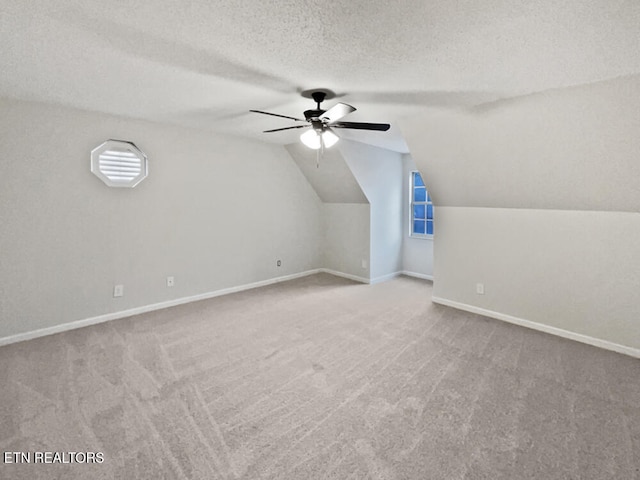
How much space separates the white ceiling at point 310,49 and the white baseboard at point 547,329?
7.46 feet

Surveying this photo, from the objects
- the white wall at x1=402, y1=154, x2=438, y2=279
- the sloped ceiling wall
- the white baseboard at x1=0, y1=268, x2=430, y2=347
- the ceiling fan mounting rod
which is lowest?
the white baseboard at x1=0, y1=268, x2=430, y2=347

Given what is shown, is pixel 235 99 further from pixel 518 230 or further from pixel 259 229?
pixel 518 230

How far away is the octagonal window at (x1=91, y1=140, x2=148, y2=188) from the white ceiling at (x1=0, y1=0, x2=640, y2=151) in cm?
58

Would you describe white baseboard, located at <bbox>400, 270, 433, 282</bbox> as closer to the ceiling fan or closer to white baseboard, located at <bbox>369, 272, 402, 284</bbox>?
white baseboard, located at <bbox>369, 272, 402, 284</bbox>

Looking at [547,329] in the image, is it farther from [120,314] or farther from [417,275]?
[120,314]

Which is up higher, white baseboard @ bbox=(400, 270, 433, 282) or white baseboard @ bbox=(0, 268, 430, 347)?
white baseboard @ bbox=(0, 268, 430, 347)

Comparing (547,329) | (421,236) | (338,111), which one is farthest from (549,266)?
(338,111)

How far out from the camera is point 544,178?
2.88 metres

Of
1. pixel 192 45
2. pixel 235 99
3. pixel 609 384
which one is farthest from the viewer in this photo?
pixel 235 99

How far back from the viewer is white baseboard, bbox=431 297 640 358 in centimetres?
270

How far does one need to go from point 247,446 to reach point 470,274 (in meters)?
3.11

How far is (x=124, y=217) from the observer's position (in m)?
3.44

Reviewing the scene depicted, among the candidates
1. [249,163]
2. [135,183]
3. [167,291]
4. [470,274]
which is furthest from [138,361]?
[470,274]

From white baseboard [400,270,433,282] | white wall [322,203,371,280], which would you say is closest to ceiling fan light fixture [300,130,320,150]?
white wall [322,203,371,280]
